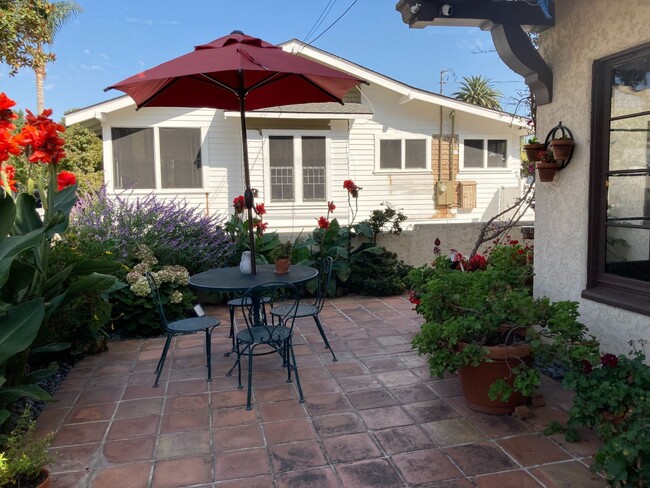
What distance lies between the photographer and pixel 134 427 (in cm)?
308

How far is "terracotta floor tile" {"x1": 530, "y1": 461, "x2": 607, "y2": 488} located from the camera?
2361mm

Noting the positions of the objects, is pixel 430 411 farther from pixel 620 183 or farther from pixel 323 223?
pixel 323 223

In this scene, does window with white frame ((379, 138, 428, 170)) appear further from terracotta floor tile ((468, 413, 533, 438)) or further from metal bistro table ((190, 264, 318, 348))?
terracotta floor tile ((468, 413, 533, 438))

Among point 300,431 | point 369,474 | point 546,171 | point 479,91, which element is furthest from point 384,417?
point 479,91

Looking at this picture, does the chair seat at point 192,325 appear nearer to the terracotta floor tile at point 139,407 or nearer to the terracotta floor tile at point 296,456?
the terracotta floor tile at point 139,407

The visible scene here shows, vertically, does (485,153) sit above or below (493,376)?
above

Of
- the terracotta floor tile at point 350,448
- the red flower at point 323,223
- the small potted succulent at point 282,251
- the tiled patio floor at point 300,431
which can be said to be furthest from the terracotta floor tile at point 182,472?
the red flower at point 323,223

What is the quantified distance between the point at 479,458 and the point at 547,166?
210 centimetres

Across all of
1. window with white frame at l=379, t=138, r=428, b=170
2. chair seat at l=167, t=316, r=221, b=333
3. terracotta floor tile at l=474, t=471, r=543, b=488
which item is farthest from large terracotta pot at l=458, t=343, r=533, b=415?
window with white frame at l=379, t=138, r=428, b=170

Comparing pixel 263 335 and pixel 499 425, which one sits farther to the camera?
pixel 263 335

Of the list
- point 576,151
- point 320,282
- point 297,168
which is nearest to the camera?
point 576,151

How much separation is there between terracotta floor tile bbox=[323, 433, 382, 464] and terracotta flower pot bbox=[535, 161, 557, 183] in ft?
7.32

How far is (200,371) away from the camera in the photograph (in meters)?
4.04

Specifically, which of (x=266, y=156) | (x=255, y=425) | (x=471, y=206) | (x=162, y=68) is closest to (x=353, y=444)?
(x=255, y=425)
